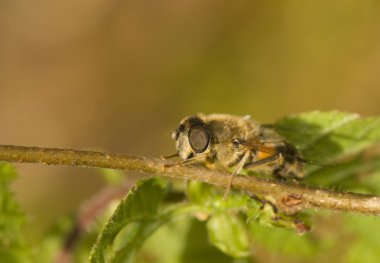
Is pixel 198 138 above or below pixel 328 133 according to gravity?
below

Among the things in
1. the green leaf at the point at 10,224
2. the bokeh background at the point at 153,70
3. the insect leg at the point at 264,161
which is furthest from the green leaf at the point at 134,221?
the bokeh background at the point at 153,70

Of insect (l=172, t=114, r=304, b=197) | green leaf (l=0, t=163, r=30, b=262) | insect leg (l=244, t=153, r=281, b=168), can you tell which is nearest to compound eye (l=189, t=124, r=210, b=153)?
insect (l=172, t=114, r=304, b=197)

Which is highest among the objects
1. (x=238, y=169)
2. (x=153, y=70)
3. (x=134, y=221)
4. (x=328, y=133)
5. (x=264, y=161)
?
(x=153, y=70)

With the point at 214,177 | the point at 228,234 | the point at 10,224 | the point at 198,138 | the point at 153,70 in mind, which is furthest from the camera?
the point at 153,70

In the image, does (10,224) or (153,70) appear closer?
(10,224)

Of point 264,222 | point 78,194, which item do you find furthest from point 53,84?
point 264,222

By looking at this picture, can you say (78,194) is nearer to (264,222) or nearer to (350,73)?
(350,73)

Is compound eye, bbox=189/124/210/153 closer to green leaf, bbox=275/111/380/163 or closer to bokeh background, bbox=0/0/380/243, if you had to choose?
green leaf, bbox=275/111/380/163

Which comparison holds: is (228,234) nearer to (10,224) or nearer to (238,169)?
(238,169)

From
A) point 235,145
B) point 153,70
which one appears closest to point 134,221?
point 235,145
